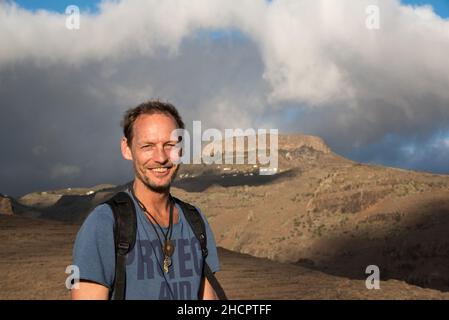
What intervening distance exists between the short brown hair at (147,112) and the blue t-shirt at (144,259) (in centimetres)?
45

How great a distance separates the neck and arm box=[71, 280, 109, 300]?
0.56 m

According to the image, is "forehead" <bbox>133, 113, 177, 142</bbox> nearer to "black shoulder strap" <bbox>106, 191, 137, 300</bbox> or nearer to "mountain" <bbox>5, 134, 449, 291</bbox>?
"black shoulder strap" <bbox>106, 191, 137, 300</bbox>

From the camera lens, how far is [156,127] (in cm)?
313

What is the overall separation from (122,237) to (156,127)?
2.16 ft

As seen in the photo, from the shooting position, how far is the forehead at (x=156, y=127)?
3.14 m

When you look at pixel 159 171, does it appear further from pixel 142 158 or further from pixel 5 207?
pixel 5 207

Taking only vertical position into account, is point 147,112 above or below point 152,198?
above

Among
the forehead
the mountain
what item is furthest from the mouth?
the mountain

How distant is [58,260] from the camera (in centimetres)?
1725

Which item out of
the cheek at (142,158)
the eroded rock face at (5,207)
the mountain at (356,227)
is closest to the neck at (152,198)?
the cheek at (142,158)

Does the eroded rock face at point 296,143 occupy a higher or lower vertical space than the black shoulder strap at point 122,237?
higher

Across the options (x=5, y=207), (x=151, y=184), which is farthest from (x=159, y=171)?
(x=5, y=207)

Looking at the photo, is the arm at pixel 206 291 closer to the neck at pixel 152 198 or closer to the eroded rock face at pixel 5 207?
the neck at pixel 152 198
